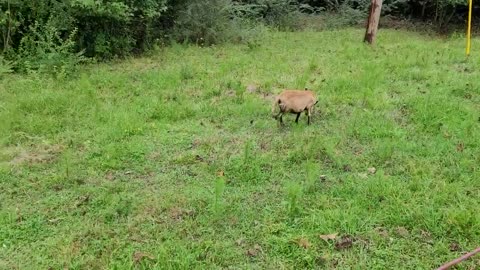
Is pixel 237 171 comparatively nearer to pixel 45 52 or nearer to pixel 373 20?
pixel 45 52

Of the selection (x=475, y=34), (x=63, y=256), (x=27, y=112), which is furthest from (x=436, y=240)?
(x=475, y=34)

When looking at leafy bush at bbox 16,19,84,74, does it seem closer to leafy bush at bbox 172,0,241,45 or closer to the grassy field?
the grassy field

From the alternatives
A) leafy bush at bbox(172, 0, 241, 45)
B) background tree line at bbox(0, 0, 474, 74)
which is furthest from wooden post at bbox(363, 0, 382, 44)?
leafy bush at bbox(172, 0, 241, 45)

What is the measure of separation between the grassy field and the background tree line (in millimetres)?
710

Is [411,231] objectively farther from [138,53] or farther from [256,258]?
[138,53]

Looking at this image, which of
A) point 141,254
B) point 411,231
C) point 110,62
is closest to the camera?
point 141,254

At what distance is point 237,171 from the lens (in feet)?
13.4

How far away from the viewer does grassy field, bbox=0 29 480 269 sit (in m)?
3.07

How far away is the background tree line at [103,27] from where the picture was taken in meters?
7.15

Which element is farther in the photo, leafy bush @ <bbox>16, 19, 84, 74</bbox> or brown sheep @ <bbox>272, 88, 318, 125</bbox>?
leafy bush @ <bbox>16, 19, 84, 74</bbox>

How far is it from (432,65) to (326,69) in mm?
1603

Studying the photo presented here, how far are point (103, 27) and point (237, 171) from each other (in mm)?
5114

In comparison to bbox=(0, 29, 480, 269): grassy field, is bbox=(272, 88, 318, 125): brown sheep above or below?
above

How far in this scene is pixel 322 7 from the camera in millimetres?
14031
